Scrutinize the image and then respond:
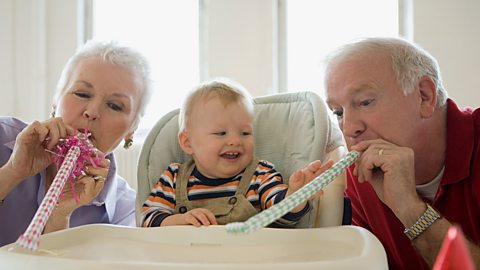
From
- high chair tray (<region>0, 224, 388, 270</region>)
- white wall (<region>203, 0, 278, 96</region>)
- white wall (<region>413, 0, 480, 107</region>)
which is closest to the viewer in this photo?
high chair tray (<region>0, 224, 388, 270</region>)

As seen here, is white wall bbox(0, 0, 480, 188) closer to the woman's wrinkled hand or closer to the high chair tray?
the woman's wrinkled hand

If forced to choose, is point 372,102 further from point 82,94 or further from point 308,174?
point 82,94

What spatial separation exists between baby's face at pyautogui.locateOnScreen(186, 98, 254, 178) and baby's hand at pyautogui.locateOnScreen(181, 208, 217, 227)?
175 millimetres

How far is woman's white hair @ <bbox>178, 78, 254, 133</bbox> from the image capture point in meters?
1.32

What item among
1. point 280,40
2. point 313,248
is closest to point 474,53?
point 280,40

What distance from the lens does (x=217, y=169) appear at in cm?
129

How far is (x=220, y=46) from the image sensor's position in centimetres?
310

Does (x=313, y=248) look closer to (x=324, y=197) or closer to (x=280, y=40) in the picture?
(x=324, y=197)

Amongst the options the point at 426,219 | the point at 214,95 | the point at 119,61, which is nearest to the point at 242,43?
the point at 119,61

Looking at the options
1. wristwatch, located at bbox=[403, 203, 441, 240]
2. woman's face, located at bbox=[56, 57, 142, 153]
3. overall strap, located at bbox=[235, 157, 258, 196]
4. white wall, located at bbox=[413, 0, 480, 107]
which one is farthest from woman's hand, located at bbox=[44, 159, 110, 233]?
white wall, located at bbox=[413, 0, 480, 107]

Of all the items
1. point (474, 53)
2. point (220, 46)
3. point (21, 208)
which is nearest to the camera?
point (21, 208)

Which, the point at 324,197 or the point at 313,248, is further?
the point at 324,197

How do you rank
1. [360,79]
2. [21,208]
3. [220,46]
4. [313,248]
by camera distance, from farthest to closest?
[220,46]
[21,208]
[360,79]
[313,248]

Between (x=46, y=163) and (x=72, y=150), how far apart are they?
9.6 inches
